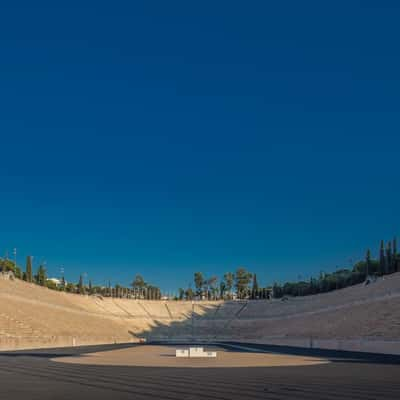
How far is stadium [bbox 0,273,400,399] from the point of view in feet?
56.4

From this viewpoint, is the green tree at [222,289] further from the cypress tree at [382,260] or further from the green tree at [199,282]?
the cypress tree at [382,260]

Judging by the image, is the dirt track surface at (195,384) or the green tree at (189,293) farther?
the green tree at (189,293)

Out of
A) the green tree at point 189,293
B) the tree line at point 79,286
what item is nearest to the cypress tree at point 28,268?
the tree line at point 79,286

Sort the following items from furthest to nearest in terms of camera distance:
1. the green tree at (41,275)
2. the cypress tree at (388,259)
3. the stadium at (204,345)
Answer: the green tree at (41,275) → the cypress tree at (388,259) → the stadium at (204,345)

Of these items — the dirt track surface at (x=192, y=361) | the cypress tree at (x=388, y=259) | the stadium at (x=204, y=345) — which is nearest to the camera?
the stadium at (x=204, y=345)

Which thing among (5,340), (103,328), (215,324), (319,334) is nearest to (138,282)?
(215,324)

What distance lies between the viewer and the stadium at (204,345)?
1720 cm

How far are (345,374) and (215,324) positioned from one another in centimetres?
9208

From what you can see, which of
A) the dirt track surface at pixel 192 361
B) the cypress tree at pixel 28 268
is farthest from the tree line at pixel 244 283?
the dirt track surface at pixel 192 361

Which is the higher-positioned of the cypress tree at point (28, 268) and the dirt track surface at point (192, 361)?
the cypress tree at point (28, 268)

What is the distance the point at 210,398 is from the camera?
14.3 meters

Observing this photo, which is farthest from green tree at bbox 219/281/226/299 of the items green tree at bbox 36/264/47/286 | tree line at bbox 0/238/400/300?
green tree at bbox 36/264/47/286

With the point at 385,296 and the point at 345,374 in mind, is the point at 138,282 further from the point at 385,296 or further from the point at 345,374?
the point at 345,374

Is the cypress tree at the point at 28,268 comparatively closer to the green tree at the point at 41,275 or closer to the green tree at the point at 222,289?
the green tree at the point at 41,275
